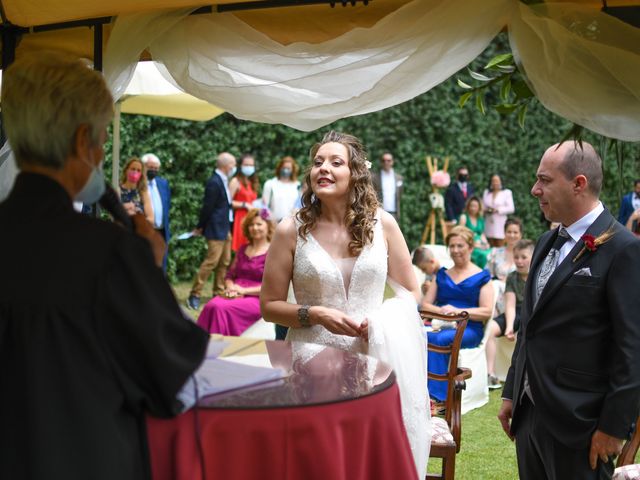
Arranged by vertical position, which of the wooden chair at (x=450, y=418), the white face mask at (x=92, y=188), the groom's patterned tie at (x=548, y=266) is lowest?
the wooden chair at (x=450, y=418)

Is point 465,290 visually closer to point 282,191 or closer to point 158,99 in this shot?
point 158,99

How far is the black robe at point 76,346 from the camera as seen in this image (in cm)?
197

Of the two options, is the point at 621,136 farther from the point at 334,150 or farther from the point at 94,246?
the point at 94,246

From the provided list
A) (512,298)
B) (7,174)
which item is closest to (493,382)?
(512,298)

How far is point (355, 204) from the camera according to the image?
162 inches

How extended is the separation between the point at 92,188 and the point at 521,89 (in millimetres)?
2265

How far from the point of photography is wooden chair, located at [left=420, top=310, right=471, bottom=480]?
14.7ft

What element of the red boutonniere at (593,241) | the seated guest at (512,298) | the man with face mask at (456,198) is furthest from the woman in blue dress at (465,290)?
the man with face mask at (456,198)

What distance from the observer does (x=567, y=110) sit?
3492mm

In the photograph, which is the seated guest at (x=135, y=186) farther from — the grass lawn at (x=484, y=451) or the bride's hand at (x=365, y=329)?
the bride's hand at (x=365, y=329)

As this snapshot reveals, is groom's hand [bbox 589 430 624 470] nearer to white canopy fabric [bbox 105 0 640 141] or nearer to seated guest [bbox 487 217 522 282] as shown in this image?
white canopy fabric [bbox 105 0 640 141]

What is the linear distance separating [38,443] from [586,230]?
2175 millimetres

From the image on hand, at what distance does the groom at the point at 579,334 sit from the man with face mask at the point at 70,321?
66.1 inches

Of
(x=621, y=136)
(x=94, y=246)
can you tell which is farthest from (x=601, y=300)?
(x=94, y=246)
